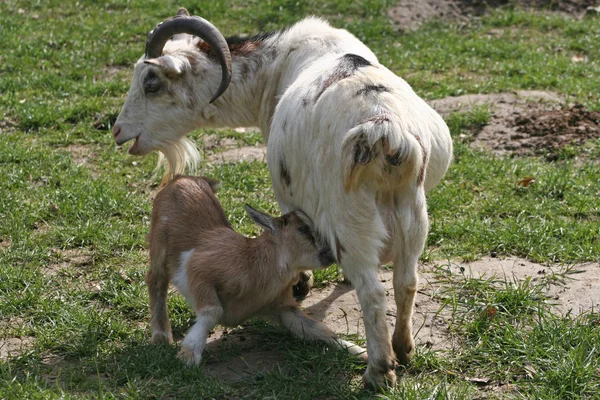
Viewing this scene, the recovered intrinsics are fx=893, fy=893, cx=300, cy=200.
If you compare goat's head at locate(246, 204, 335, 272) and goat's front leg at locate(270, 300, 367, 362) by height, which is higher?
goat's head at locate(246, 204, 335, 272)

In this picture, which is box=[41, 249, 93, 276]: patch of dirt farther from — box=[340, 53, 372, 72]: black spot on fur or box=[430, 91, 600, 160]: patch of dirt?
box=[430, 91, 600, 160]: patch of dirt

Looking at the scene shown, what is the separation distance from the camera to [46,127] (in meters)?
8.91

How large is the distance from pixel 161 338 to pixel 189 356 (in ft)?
1.39

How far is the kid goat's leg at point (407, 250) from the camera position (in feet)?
15.3

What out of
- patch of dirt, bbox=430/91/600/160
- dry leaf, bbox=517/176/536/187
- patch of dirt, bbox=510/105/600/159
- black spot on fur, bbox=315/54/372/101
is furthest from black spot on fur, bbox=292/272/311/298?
patch of dirt, bbox=510/105/600/159

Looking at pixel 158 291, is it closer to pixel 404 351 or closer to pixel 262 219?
pixel 262 219

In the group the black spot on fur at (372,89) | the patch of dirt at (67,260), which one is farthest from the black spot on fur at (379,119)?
the patch of dirt at (67,260)

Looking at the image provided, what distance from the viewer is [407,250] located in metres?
4.72

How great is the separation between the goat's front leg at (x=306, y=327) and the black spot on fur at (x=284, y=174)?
73 centimetres

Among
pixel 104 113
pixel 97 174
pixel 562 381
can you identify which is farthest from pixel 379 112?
pixel 104 113

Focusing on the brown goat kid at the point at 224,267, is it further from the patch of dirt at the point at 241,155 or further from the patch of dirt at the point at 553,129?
the patch of dirt at the point at 553,129

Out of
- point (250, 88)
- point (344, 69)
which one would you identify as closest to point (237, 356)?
point (344, 69)

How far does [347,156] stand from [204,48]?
2.46 metres

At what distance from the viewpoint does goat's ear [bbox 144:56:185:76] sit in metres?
6.29
